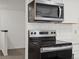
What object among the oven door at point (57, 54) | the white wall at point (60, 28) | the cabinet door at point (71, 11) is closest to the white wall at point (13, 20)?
the white wall at point (60, 28)

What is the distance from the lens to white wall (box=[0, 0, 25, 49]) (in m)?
5.22

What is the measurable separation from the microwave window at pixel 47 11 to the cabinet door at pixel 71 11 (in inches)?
13.9

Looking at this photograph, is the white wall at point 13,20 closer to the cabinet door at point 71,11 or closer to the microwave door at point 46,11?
the cabinet door at point 71,11

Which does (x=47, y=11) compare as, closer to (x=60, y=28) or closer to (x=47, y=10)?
(x=47, y=10)

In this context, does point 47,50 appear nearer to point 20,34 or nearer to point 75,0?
point 75,0

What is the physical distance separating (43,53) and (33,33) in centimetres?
64

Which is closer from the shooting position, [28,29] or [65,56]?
[65,56]

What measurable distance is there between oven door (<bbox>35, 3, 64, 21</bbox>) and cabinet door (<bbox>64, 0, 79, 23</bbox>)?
0.93 ft

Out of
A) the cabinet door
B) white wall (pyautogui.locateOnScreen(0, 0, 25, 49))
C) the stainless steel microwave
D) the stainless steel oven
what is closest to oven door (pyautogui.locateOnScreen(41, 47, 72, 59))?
the stainless steel oven

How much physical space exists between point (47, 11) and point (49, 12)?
44 mm

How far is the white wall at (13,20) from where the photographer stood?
17.1ft

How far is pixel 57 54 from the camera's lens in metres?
1.89

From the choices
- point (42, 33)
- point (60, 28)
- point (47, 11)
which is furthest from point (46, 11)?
point (60, 28)

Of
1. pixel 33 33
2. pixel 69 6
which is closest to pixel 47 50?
pixel 33 33
